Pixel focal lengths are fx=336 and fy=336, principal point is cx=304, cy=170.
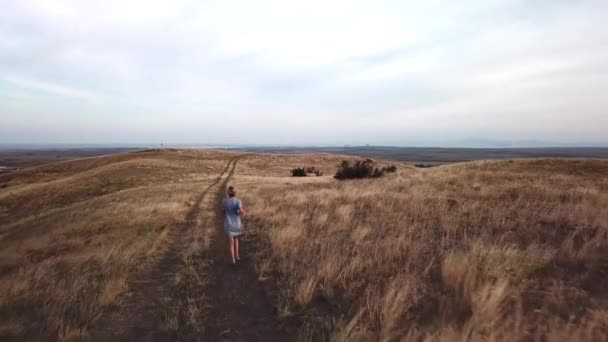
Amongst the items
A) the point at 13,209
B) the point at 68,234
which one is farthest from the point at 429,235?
the point at 13,209

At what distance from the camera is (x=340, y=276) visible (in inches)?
225

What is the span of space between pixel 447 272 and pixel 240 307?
3.41 meters

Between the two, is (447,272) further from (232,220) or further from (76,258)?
(76,258)

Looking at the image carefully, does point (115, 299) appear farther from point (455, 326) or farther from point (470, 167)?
point (470, 167)

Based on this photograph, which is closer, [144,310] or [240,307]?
[240,307]

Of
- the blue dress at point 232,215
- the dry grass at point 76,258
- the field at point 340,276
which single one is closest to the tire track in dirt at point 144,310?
the field at point 340,276

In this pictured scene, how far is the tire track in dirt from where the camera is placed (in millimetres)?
4883

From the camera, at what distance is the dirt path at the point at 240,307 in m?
4.68

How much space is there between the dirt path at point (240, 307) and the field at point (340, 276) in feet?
0.09

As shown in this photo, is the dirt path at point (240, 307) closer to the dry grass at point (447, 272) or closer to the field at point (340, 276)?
the field at point (340, 276)

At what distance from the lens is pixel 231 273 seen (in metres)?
7.19

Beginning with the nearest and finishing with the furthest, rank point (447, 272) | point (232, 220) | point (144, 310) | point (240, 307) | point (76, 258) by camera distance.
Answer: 1. point (447, 272)
2. point (240, 307)
3. point (144, 310)
4. point (232, 220)
5. point (76, 258)

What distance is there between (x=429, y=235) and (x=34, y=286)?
28.0 ft

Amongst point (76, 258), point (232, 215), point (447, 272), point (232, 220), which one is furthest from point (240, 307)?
point (76, 258)
